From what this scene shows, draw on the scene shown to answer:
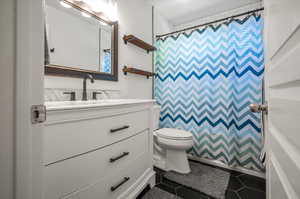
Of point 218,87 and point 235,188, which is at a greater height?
point 218,87

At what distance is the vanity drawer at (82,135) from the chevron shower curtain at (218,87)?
1164mm

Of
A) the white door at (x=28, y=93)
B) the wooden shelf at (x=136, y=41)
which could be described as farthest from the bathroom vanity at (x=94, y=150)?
the wooden shelf at (x=136, y=41)

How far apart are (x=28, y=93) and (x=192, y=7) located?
2.54 metres

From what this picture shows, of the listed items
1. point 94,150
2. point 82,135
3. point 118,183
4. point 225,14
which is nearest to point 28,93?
point 82,135

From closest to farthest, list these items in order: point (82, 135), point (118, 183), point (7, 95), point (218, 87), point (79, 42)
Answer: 1. point (7, 95)
2. point (82, 135)
3. point (118, 183)
4. point (79, 42)
5. point (218, 87)

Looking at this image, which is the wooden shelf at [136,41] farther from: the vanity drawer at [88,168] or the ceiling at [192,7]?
the vanity drawer at [88,168]

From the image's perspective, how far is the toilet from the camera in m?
1.55

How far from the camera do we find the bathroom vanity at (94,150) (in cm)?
66

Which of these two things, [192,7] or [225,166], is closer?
[225,166]

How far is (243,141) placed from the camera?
1641mm

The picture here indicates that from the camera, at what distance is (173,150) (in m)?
1.67

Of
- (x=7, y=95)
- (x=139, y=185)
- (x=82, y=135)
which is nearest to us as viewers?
(x=7, y=95)

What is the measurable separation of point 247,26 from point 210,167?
1.79 m

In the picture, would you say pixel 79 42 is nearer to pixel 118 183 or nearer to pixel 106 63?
pixel 106 63
